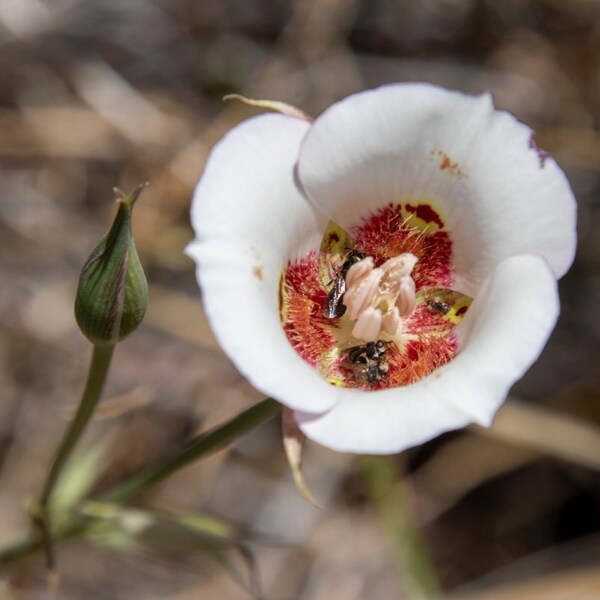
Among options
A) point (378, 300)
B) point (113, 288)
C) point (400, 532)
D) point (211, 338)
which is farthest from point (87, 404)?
point (211, 338)

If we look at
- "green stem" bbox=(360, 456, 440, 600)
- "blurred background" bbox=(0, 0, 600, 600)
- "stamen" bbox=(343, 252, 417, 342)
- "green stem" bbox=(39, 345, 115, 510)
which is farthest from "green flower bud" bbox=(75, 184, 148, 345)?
"blurred background" bbox=(0, 0, 600, 600)

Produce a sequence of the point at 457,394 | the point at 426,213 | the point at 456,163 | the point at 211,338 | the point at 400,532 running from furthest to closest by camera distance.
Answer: the point at 211,338 → the point at 400,532 → the point at 426,213 → the point at 456,163 → the point at 457,394

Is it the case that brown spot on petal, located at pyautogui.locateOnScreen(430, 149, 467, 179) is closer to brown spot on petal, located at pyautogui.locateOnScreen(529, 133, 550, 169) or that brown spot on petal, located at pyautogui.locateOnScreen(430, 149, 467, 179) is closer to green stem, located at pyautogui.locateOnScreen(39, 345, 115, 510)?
brown spot on petal, located at pyautogui.locateOnScreen(529, 133, 550, 169)

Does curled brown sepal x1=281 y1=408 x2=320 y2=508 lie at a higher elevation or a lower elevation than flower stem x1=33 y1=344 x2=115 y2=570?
lower

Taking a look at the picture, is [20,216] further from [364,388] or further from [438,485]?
[364,388]

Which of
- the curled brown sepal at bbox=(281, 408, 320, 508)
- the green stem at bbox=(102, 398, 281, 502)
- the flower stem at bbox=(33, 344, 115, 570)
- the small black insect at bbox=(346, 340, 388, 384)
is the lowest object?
the curled brown sepal at bbox=(281, 408, 320, 508)

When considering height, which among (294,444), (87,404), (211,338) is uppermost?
(211,338)

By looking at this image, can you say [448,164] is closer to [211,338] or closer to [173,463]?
[173,463]

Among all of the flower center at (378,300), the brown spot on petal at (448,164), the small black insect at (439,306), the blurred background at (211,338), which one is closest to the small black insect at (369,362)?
the flower center at (378,300)
